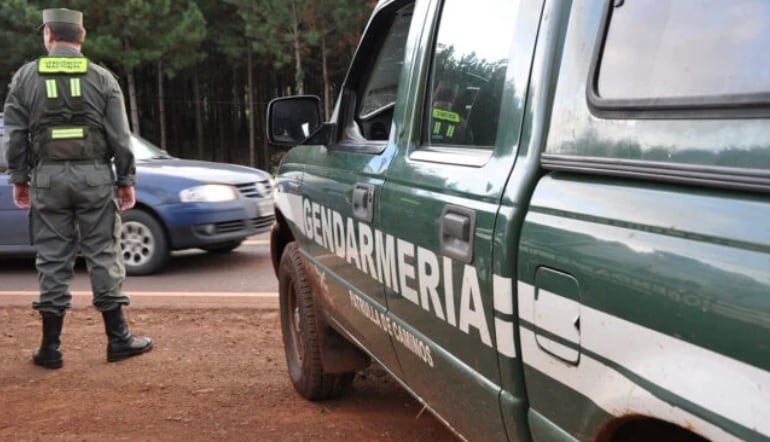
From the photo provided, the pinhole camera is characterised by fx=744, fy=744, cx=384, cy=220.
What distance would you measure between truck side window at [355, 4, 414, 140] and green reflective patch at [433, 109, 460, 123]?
1.80 ft

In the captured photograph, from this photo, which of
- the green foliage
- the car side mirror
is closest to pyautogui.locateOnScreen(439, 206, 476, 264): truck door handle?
the car side mirror

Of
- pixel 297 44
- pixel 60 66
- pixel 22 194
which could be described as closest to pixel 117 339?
pixel 22 194

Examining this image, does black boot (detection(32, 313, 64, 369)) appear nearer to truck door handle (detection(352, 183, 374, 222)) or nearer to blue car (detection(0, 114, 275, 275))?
truck door handle (detection(352, 183, 374, 222))

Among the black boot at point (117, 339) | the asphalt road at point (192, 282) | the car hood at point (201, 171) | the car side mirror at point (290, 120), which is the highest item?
the car side mirror at point (290, 120)

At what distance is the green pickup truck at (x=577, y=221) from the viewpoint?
1.15 metres

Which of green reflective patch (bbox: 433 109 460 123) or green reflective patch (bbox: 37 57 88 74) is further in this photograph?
green reflective patch (bbox: 37 57 88 74)

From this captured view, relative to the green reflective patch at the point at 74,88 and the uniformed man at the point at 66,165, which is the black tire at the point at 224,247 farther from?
the green reflective patch at the point at 74,88

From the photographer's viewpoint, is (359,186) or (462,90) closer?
(462,90)

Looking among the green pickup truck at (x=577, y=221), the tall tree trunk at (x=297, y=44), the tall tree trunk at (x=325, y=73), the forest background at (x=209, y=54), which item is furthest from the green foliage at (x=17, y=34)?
the green pickup truck at (x=577, y=221)

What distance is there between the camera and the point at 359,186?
2650 mm

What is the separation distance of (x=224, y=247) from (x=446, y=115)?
5982 mm

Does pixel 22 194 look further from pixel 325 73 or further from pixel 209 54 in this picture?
pixel 209 54

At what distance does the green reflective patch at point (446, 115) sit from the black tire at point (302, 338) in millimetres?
1445

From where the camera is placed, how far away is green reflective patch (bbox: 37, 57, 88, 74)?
399cm
